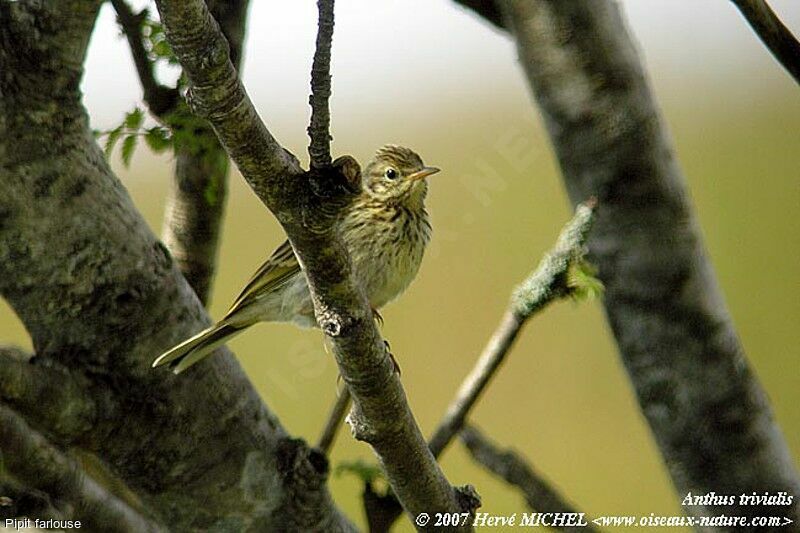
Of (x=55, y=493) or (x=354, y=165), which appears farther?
(x=55, y=493)

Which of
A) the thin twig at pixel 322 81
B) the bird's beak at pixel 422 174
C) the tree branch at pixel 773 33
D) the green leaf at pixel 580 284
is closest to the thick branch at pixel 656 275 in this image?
the tree branch at pixel 773 33

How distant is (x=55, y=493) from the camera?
190 cm

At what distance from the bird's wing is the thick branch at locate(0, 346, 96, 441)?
1.44 metres

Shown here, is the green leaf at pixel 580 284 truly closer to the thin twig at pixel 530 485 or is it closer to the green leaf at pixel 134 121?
the thin twig at pixel 530 485

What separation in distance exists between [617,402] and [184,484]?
2498mm

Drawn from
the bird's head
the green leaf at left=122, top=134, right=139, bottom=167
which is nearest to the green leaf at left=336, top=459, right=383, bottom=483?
the green leaf at left=122, top=134, right=139, bottom=167

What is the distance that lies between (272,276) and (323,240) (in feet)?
6.88

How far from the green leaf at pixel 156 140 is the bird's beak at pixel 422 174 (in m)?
1.43

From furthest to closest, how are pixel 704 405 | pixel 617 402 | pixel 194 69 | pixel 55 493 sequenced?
pixel 617 402 < pixel 704 405 < pixel 55 493 < pixel 194 69

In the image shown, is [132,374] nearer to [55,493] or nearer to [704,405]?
[55,493]

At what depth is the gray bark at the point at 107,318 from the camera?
2.15m

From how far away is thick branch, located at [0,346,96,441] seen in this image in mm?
2029

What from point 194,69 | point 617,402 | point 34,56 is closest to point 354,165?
point 194,69

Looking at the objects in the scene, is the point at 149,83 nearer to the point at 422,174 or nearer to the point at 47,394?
the point at 47,394
